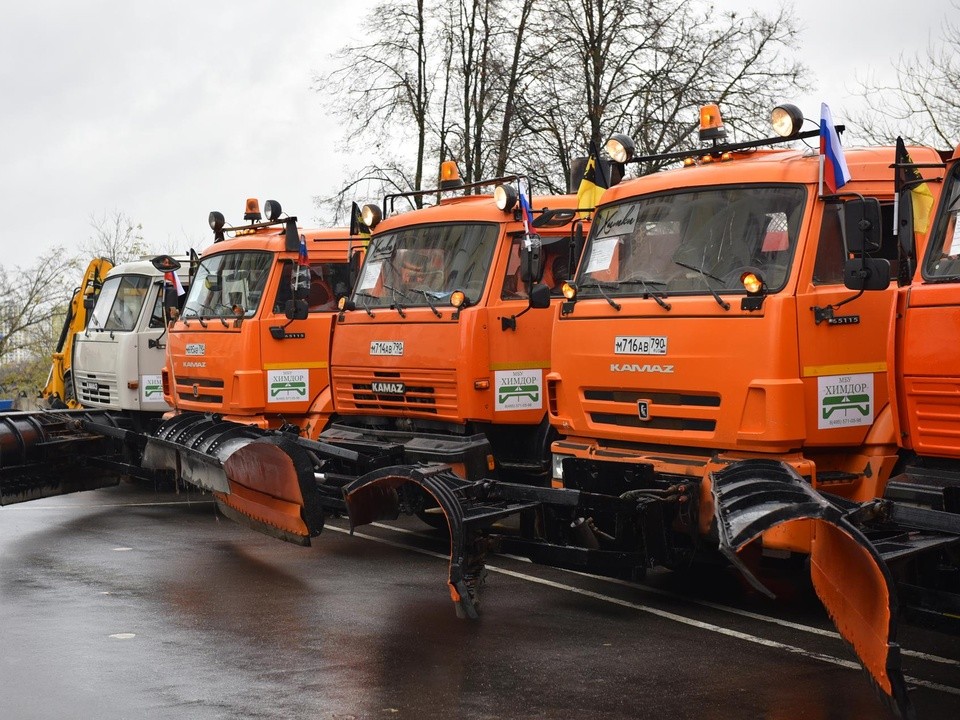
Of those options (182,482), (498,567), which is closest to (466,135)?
(182,482)

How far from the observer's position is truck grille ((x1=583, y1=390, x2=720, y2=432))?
7664 mm

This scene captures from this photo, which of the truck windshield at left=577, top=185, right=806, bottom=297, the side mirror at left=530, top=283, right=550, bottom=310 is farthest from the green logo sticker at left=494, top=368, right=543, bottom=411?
the truck windshield at left=577, top=185, right=806, bottom=297

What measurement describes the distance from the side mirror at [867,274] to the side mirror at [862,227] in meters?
0.08

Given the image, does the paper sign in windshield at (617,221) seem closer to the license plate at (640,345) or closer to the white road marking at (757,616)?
the license plate at (640,345)

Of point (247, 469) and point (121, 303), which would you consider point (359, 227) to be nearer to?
point (247, 469)

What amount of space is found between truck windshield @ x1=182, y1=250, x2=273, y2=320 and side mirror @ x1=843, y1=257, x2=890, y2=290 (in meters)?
7.06

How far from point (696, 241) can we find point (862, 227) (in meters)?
1.24

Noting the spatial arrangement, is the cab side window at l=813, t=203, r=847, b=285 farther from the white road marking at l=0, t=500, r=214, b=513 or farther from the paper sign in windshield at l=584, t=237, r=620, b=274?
the white road marking at l=0, t=500, r=214, b=513

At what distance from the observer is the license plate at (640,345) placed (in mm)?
7820

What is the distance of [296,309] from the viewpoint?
12172mm

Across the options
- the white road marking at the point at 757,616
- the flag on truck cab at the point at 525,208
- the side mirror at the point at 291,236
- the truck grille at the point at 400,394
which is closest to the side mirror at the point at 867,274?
the white road marking at the point at 757,616

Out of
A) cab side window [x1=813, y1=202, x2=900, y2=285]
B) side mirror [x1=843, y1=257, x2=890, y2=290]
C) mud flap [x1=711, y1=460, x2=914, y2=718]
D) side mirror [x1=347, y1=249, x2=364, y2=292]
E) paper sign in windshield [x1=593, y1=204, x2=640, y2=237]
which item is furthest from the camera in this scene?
side mirror [x1=347, y1=249, x2=364, y2=292]

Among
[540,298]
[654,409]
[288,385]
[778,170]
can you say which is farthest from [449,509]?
[288,385]

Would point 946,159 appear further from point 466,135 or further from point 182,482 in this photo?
point 466,135
